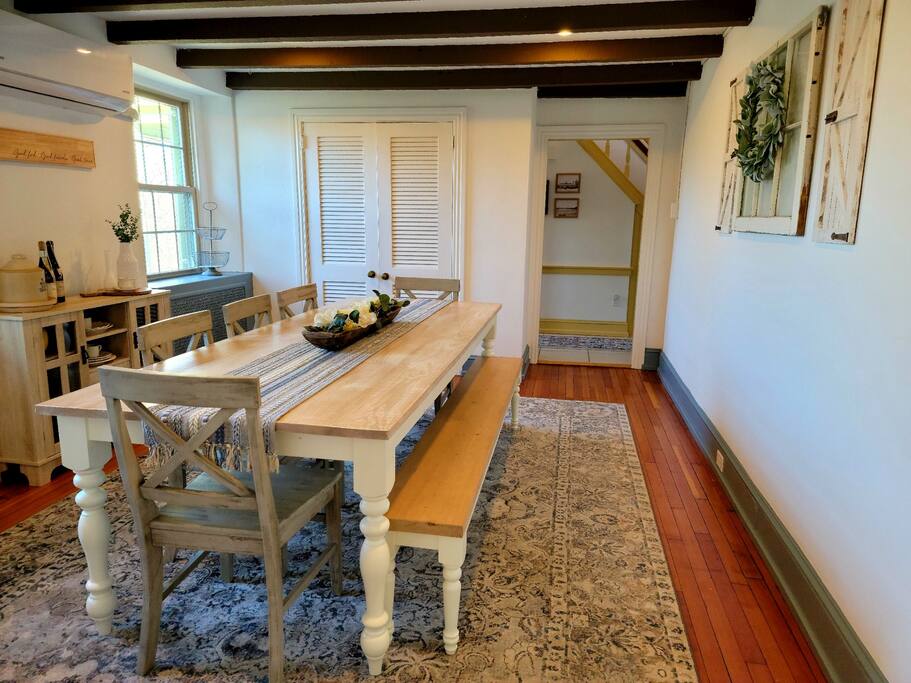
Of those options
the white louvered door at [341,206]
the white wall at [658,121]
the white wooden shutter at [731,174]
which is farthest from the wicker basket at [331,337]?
the white wall at [658,121]

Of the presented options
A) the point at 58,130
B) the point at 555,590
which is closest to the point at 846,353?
the point at 555,590

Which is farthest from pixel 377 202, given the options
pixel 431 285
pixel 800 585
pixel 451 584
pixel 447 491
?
pixel 800 585

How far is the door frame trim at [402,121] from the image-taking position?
4.64 meters

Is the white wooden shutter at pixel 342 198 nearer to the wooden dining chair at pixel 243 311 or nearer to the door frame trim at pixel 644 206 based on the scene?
the door frame trim at pixel 644 206

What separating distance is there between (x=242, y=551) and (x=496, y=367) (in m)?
2.12

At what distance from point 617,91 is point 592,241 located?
2156 millimetres

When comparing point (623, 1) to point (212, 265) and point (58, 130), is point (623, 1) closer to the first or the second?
point (58, 130)

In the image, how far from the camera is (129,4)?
2943 millimetres

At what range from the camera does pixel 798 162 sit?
232cm

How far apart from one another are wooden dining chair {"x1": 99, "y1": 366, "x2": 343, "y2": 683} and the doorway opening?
497 cm

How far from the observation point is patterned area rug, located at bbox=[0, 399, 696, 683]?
1799mm

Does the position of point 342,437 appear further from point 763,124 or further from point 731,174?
point 731,174

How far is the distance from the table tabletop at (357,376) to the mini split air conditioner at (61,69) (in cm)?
171

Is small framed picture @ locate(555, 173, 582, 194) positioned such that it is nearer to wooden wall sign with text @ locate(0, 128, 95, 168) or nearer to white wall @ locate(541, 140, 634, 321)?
white wall @ locate(541, 140, 634, 321)
